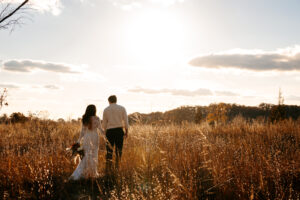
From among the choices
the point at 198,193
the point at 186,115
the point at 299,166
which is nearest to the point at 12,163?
the point at 198,193

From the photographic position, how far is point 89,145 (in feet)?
24.4

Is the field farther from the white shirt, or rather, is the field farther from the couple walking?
the white shirt

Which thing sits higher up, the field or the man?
the man

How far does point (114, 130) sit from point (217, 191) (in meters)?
3.92

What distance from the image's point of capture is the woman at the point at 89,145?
6.91 meters

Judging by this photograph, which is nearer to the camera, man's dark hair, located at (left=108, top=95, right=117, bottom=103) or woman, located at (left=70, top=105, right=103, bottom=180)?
woman, located at (left=70, top=105, right=103, bottom=180)

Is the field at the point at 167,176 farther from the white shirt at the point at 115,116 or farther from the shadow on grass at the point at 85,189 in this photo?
the white shirt at the point at 115,116

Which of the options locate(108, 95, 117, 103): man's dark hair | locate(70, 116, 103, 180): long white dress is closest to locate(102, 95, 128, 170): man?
locate(108, 95, 117, 103): man's dark hair

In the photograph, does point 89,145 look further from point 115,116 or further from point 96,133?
point 115,116

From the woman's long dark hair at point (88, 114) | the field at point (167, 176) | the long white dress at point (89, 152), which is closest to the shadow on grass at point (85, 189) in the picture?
the field at point (167, 176)

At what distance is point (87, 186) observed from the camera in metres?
6.64

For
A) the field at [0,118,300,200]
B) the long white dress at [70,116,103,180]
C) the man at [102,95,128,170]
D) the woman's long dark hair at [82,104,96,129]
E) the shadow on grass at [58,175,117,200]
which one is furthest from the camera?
the man at [102,95,128,170]

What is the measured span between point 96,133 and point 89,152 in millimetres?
564

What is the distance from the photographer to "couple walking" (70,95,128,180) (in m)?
6.95
